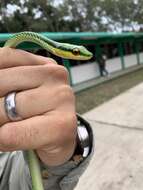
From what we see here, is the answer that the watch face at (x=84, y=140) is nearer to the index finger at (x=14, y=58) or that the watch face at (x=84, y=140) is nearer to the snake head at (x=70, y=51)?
the snake head at (x=70, y=51)

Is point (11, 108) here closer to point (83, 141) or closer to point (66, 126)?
point (66, 126)

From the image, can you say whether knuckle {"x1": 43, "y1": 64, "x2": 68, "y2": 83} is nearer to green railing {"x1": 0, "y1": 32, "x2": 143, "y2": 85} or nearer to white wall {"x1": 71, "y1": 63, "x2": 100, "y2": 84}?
green railing {"x1": 0, "y1": 32, "x2": 143, "y2": 85}

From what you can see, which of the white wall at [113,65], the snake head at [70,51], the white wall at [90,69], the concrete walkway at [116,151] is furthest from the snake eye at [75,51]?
the white wall at [113,65]

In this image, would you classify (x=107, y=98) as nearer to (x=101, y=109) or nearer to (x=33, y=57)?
(x=101, y=109)

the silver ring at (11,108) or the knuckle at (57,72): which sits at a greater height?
the knuckle at (57,72)

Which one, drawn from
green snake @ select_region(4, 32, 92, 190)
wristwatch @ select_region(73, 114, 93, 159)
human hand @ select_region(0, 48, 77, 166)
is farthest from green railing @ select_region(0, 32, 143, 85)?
human hand @ select_region(0, 48, 77, 166)

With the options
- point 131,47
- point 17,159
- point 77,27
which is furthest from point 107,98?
point 77,27
